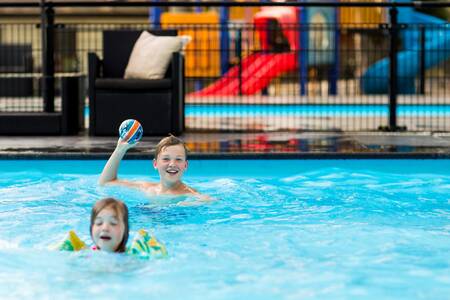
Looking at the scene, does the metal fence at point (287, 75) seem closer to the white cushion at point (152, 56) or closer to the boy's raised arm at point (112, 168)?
the white cushion at point (152, 56)

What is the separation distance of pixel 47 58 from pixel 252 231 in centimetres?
498

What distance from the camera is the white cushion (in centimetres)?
952

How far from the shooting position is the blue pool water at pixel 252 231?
158 inches

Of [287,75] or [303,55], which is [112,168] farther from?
[303,55]

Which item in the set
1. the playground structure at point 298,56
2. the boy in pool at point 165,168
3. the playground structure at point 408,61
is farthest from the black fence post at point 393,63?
the playground structure at point 408,61

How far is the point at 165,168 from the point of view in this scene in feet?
18.4

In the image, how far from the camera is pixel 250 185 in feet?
23.2

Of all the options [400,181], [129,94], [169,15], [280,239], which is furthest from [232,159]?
[169,15]

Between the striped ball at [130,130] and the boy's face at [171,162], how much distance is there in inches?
8.4

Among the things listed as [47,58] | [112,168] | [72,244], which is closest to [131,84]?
[47,58]

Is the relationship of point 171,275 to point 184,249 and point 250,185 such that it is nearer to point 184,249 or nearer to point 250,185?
point 184,249

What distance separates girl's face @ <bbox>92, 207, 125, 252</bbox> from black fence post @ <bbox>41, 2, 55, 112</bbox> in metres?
5.74

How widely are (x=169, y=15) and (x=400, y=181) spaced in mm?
11673

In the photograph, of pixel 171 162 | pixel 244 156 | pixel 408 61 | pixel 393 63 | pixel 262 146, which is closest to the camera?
pixel 171 162
